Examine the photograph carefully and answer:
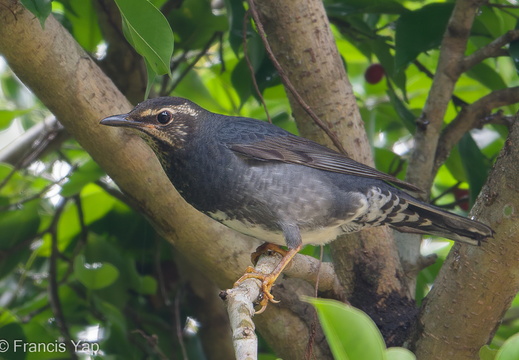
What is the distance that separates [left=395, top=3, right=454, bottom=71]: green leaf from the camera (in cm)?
406

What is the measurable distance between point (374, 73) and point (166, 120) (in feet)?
6.14

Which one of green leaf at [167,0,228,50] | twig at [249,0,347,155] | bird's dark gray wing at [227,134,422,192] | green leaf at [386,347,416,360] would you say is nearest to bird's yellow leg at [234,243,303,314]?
bird's dark gray wing at [227,134,422,192]

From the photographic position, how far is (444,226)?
3678 millimetres

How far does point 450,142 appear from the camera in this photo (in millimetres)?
4191

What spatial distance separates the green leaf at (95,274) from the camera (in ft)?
13.2

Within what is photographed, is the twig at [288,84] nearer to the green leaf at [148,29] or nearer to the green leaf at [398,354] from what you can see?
the green leaf at [148,29]

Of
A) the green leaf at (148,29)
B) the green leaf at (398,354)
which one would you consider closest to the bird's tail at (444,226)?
the green leaf at (398,354)

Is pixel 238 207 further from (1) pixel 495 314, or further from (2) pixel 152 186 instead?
(1) pixel 495 314

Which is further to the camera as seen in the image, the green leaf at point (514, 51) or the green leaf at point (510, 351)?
the green leaf at point (514, 51)

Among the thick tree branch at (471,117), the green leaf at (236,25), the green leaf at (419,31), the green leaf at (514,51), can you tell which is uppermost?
the green leaf at (236,25)

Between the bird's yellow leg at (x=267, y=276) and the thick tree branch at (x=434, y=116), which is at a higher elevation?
the thick tree branch at (x=434, y=116)

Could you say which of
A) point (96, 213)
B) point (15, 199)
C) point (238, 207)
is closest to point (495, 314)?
point (238, 207)

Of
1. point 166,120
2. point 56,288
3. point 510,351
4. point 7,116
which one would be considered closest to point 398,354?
point 510,351

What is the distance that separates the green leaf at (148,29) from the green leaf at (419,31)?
1577 mm
